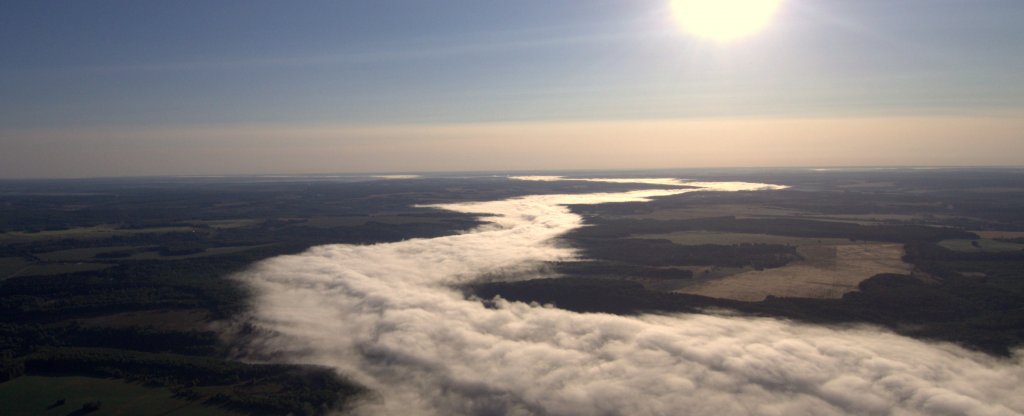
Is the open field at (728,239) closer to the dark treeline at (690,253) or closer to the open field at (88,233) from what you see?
the dark treeline at (690,253)

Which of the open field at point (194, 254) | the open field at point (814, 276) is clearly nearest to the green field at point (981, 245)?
the open field at point (814, 276)

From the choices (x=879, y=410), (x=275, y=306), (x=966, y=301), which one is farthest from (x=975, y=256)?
(x=275, y=306)

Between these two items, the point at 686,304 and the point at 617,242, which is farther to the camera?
the point at 617,242

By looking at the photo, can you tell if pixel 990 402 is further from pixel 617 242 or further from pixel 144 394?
pixel 617 242

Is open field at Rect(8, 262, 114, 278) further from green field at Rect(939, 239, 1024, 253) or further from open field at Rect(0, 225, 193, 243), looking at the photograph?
green field at Rect(939, 239, 1024, 253)

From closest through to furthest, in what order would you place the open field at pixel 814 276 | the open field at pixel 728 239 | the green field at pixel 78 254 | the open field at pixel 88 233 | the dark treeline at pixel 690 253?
the open field at pixel 814 276 < the dark treeline at pixel 690 253 < the green field at pixel 78 254 < the open field at pixel 728 239 < the open field at pixel 88 233

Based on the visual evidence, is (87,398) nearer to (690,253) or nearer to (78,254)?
(78,254)
